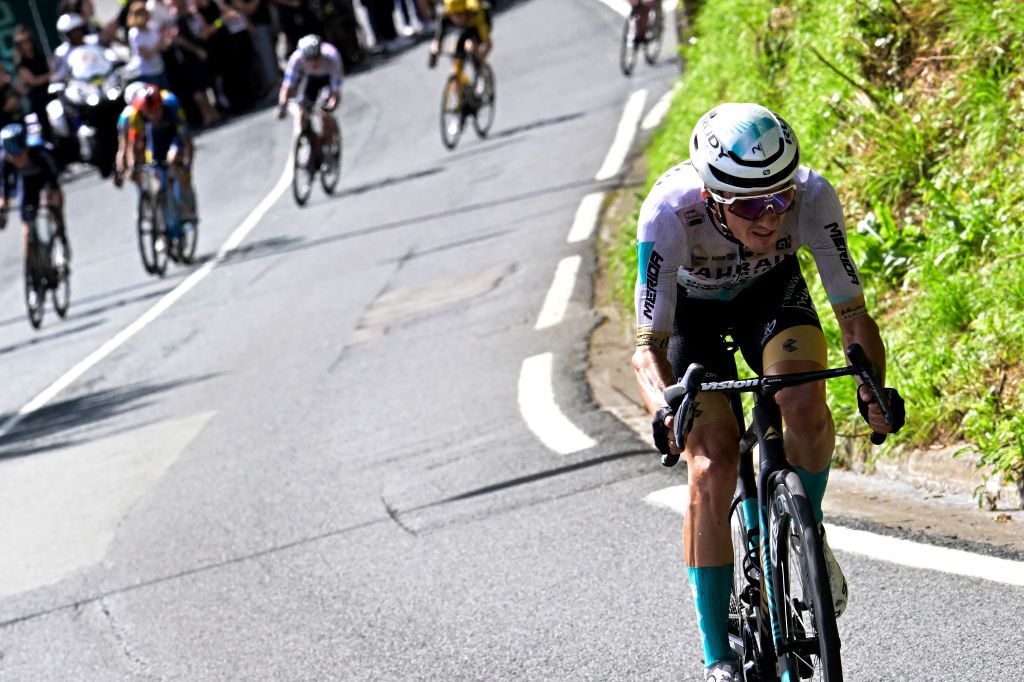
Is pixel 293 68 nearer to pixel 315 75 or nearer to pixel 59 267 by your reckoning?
pixel 315 75

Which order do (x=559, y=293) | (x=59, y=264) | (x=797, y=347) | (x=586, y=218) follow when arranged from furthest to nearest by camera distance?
(x=59, y=264) < (x=586, y=218) < (x=559, y=293) < (x=797, y=347)

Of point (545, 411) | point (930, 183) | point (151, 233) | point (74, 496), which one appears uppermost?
point (930, 183)

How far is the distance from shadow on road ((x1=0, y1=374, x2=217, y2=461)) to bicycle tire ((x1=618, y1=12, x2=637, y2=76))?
39.1 feet

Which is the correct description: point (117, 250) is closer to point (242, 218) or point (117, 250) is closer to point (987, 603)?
point (242, 218)

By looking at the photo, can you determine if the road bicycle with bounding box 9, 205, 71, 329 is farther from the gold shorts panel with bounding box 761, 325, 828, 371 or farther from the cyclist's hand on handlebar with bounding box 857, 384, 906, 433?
the cyclist's hand on handlebar with bounding box 857, 384, 906, 433

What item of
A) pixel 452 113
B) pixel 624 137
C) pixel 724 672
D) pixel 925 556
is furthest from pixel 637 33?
pixel 724 672

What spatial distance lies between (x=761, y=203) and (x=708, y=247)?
413mm

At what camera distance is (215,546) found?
8.28 m

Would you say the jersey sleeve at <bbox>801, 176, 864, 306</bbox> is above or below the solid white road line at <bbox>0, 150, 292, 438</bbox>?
above

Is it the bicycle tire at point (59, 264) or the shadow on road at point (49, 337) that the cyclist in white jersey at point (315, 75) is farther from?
the shadow on road at point (49, 337)

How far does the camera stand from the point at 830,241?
4547 millimetres

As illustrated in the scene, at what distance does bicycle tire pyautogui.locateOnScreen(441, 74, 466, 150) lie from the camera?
855 inches

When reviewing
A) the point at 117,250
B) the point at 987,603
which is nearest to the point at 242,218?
the point at 117,250

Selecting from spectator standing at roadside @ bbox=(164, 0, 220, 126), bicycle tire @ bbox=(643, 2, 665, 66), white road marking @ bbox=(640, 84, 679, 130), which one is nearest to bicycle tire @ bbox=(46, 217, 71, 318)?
white road marking @ bbox=(640, 84, 679, 130)
